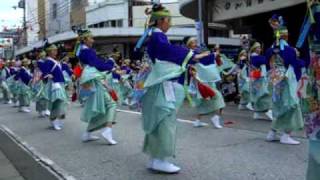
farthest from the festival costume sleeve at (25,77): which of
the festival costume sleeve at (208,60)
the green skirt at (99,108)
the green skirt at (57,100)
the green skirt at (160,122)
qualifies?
the green skirt at (160,122)

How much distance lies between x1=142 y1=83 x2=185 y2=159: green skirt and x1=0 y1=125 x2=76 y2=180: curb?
113 cm

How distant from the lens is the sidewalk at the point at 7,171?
25.8ft

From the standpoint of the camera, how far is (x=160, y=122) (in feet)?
23.3

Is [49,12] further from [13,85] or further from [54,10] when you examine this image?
[13,85]

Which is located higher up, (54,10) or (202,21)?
(54,10)

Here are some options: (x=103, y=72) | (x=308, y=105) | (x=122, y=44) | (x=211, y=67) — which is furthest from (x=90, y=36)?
(x=122, y=44)

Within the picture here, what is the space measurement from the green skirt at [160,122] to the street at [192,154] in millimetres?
329

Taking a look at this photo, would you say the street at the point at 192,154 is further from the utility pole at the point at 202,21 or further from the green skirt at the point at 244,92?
the utility pole at the point at 202,21

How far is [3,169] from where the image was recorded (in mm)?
8500

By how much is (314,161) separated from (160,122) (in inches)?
105

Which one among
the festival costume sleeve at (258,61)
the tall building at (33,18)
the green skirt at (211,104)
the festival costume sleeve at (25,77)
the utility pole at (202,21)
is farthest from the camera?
the tall building at (33,18)

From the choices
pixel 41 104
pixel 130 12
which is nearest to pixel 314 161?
pixel 41 104

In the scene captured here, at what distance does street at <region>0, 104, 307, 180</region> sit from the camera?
7.23 m

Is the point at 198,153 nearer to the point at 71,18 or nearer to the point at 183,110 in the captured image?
the point at 183,110
